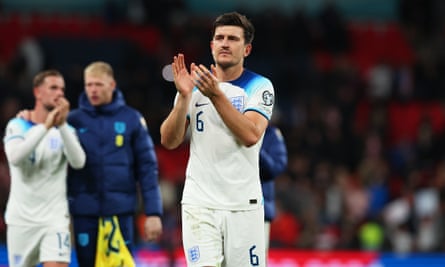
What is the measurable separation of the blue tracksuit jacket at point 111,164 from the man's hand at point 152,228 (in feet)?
0.21

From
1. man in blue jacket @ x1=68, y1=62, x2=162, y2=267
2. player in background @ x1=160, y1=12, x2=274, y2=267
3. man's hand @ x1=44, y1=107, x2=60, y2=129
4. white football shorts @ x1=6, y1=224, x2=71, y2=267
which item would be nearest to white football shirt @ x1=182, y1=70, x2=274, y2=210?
player in background @ x1=160, y1=12, x2=274, y2=267

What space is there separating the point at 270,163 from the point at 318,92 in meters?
9.09

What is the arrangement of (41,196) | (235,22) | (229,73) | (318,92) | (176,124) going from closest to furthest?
(176,124) → (235,22) → (229,73) → (41,196) → (318,92)

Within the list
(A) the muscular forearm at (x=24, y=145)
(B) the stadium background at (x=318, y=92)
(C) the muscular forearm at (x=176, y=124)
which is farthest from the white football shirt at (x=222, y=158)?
(B) the stadium background at (x=318, y=92)

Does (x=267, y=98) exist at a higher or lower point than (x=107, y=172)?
higher

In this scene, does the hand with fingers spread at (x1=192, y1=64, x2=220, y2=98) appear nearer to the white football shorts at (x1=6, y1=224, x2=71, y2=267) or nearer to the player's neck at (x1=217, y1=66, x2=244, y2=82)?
the player's neck at (x1=217, y1=66, x2=244, y2=82)

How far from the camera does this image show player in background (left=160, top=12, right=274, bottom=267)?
784 cm

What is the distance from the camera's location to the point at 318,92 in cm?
1923

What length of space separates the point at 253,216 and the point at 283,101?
11640mm

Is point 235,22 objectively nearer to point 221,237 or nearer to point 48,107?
point 221,237

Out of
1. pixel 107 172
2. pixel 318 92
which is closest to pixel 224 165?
pixel 107 172

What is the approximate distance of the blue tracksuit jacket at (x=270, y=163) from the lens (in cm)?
1027

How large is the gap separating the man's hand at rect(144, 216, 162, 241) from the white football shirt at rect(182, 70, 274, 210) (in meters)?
1.75

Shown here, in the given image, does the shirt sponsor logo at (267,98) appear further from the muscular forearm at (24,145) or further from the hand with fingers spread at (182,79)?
the muscular forearm at (24,145)
